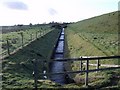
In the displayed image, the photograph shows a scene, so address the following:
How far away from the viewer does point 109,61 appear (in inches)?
1089

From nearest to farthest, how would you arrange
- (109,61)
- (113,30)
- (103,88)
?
(103,88), (109,61), (113,30)

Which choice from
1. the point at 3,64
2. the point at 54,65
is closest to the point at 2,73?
the point at 3,64

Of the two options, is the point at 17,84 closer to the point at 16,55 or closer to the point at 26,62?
the point at 26,62

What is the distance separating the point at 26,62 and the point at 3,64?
2.61 m

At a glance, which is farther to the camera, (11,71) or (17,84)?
(11,71)

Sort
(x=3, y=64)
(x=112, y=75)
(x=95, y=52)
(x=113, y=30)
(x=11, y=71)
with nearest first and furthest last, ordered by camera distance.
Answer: (x=112, y=75), (x=11, y=71), (x=3, y=64), (x=95, y=52), (x=113, y=30)

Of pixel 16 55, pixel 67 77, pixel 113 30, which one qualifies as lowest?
pixel 67 77

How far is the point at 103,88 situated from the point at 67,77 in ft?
32.7

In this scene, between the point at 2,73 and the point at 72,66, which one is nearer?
the point at 2,73

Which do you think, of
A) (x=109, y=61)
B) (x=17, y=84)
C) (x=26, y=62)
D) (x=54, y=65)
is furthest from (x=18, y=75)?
(x=54, y=65)

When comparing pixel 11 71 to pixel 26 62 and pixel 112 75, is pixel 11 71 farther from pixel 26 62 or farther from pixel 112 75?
pixel 112 75

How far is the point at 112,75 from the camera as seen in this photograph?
20094 millimetres

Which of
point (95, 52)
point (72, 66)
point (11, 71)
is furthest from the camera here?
point (95, 52)

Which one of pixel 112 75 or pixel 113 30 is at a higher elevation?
pixel 113 30
